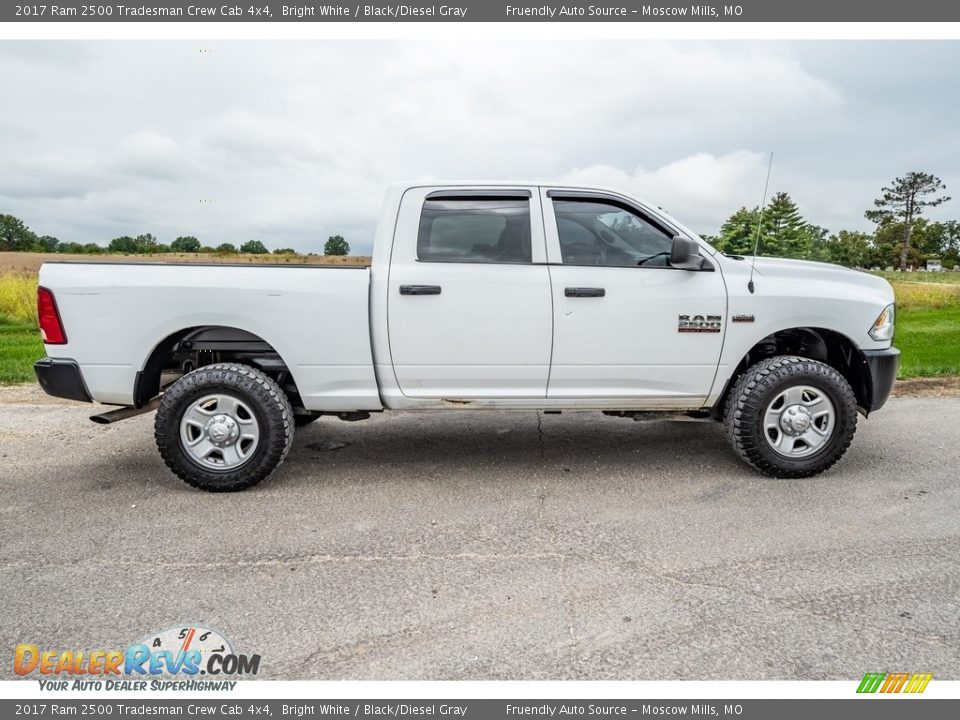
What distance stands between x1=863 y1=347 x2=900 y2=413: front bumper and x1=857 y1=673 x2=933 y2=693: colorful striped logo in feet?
8.55

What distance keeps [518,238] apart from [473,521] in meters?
1.88

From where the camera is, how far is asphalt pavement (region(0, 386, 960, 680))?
2568mm

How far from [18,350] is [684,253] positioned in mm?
10047

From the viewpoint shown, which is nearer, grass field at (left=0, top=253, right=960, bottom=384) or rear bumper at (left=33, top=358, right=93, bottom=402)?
rear bumper at (left=33, top=358, right=93, bottom=402)

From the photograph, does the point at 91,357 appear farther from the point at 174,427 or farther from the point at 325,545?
the point at 325,545

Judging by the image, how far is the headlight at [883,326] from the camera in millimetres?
4543

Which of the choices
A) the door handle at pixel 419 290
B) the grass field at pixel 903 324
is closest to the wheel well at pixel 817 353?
the door handle at pixel 419 290

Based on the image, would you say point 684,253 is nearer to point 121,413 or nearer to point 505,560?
point 505,560

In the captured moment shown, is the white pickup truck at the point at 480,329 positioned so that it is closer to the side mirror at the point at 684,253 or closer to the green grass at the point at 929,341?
the side mirror at the point at 684,253

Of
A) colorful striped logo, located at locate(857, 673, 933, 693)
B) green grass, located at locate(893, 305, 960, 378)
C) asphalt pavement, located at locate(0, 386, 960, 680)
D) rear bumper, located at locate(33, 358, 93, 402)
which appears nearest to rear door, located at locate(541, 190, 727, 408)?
asphalt pavement, located at locate(0, 386, 960, 680)

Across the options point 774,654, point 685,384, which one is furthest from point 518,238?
point 774,654

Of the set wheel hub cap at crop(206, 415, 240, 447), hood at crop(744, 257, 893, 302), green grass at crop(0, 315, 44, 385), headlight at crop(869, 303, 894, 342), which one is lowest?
green grass at crop(0, 315, 44, 385)

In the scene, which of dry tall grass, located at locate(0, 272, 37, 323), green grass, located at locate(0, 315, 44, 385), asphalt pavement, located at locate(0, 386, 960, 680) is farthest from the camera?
dry tall grass, located at locate(0, 272, 37, 323)

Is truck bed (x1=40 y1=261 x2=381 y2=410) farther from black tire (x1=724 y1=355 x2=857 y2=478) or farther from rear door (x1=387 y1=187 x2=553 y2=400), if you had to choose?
black tire (x1=724 y1=355 x2=857 y2=478)
